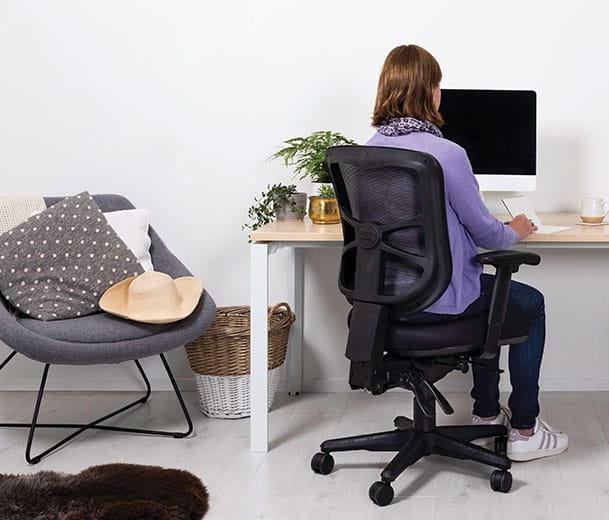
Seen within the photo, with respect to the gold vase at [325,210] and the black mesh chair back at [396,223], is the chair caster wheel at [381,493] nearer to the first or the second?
the black mesh chair back at [396,223]

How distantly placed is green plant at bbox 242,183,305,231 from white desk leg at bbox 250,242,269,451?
33 cm

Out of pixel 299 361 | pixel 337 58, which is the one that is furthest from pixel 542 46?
pixel 299 361

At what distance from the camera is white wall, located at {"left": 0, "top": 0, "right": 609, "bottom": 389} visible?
3807mm

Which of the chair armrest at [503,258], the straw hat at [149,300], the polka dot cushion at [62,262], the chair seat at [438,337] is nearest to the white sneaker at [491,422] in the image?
the chair seat at [438,337]

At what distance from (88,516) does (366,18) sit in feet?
6.94

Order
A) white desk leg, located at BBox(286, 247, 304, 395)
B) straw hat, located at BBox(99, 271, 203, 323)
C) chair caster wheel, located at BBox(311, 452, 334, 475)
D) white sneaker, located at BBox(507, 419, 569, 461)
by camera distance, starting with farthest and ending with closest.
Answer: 1. white desk leg, located at BBox(286, 247, 304, 395)
2. straw hat, located at BBox(99, 271, 203, 323)
3. white sneaker, located at BBox(507, 419, 569, 461)
4. chair caster wheel, located at BBox(311, 452, 334, 475)

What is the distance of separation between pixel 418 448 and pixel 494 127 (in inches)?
48.0

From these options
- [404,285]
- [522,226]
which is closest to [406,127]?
[404,285]

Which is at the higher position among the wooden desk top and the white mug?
the white mug

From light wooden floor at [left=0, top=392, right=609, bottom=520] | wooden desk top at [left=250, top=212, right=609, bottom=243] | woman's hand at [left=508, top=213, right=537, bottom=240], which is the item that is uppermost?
woman's hand at [left=508, top=213, right=537, bottom=240]

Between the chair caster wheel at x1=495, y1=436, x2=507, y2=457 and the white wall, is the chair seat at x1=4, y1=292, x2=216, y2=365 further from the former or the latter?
the chair caster wheel at x1=495, y1=436, x2=507, y2=457

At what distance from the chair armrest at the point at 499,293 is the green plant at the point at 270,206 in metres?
0.88

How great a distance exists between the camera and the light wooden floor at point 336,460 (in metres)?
2.78

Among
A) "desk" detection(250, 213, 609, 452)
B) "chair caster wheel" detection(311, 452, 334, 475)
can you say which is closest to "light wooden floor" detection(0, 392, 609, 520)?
"chair caster wheel" detection(311, 452, 334, 475)
